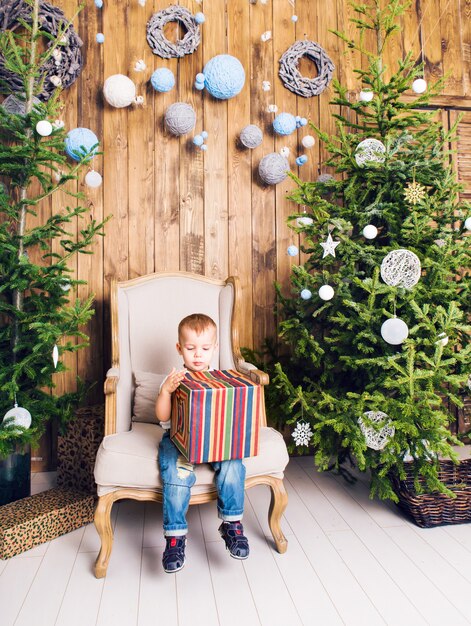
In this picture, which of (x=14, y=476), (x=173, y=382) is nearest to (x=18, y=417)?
(x=14, y=476)

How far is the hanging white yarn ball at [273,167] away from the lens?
108 inches

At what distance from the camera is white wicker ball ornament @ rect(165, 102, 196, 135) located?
8.51 feet

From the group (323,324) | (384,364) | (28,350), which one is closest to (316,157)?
(323,324)

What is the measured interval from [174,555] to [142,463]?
1.01 ft

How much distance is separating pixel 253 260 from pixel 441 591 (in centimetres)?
183

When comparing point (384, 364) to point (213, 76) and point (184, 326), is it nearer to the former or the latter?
point (184, 326)

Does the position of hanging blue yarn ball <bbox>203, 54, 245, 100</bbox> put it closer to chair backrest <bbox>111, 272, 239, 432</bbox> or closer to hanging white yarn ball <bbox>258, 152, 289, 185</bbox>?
hanging white yarn ball <bbox>258, 152, 289, 185</bbox>

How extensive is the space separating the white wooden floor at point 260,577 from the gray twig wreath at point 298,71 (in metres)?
2.27

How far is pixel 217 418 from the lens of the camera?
1.56 m

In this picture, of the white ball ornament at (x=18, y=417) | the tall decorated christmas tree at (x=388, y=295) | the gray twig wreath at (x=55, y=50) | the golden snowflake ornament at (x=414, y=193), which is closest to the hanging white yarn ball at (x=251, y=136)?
the tall decorated christmas tree at (x=388, y=295)

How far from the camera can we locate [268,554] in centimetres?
184

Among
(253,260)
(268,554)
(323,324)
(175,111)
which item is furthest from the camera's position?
(253,260)

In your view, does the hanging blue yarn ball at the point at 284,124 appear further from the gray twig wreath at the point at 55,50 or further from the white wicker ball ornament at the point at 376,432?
the white wicker ball ornament at the point at 376,432

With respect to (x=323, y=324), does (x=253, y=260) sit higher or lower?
higher
